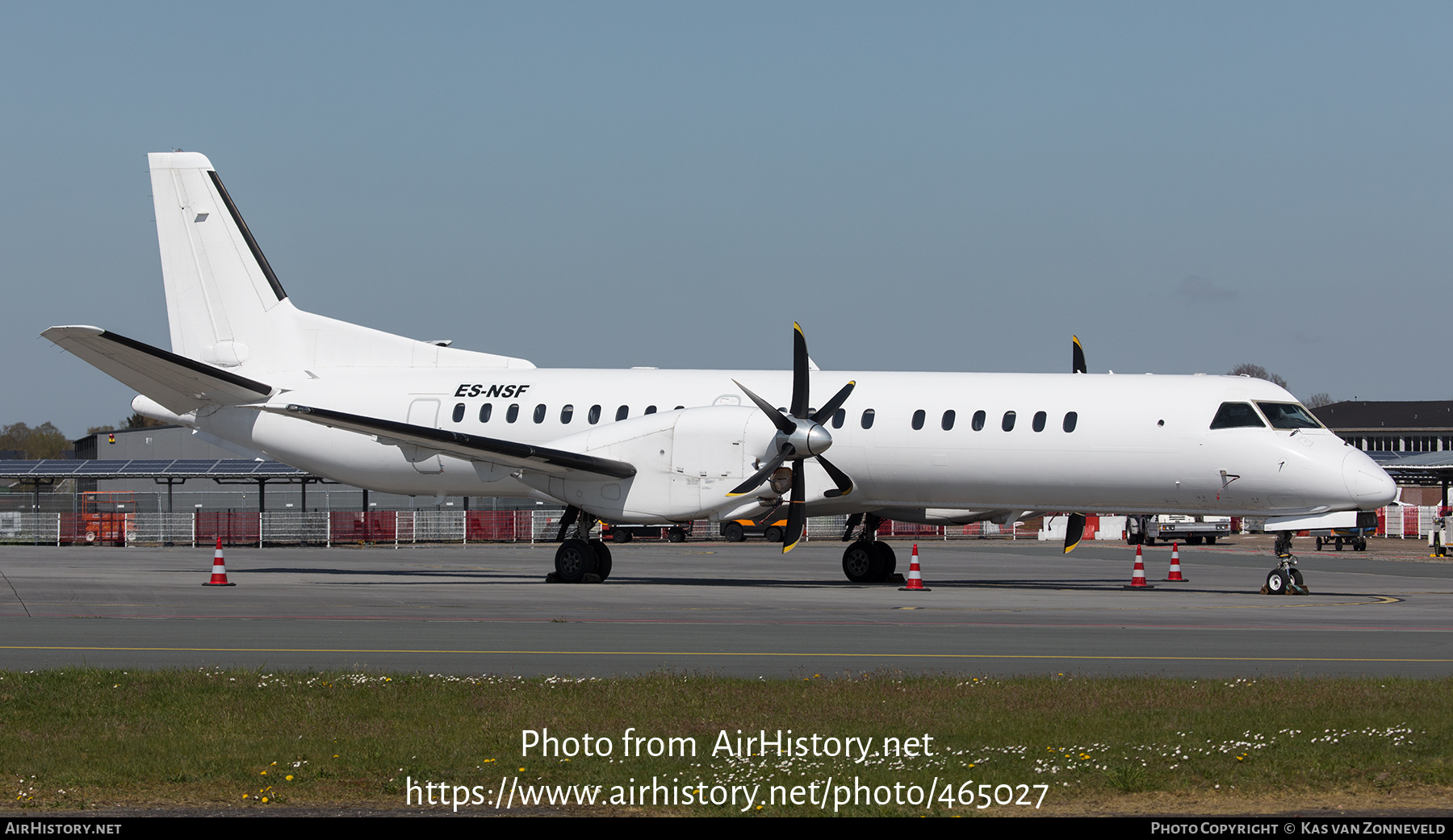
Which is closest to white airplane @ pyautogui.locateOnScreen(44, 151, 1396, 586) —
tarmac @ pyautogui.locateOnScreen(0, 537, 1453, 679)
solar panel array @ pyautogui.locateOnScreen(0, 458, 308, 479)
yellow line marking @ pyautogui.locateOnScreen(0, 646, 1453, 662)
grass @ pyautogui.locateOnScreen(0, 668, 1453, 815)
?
tarmac @ pyautogui.locateOnScreen(0, 537, 1453, 679)

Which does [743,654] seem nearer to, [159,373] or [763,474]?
[763,474]

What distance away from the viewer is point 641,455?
25234 millimetres

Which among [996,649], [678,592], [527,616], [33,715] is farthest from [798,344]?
[33,715]

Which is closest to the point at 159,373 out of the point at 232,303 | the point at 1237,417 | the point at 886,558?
the point at 232,303

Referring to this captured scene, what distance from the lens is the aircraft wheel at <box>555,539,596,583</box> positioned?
2567 cm

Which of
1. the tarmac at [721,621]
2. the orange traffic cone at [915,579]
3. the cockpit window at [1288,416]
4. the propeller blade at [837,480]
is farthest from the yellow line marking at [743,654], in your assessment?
the propeller blade at [837,480]

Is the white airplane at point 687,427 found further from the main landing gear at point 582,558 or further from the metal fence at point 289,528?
the metal fence at point 289,528

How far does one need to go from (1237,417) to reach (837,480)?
6.84 metres

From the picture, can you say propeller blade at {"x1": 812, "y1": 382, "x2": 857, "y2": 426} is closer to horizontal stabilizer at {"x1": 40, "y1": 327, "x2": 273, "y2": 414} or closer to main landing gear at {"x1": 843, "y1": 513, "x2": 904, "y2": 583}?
main landing gear at {"x1": 843, "y1": 513, "x2": 904, "y2": 583}

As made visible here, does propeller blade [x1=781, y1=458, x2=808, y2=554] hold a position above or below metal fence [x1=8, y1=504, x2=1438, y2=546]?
above

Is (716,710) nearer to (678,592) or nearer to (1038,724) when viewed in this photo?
(1038,724)

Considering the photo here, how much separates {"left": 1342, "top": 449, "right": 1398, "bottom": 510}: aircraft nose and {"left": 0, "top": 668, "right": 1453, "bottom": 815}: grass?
37.3 feet

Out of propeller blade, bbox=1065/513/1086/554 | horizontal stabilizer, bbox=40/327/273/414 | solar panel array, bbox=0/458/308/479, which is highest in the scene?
horizontal stabilizer, bbox=40/327/273/414

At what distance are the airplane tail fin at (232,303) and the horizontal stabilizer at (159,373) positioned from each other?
3.06 feet
